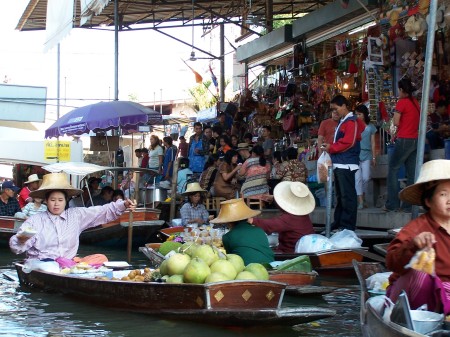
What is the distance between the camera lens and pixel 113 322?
704cm

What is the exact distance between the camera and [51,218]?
27.0 ft

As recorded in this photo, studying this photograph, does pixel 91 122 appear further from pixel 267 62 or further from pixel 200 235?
pixel 200 235

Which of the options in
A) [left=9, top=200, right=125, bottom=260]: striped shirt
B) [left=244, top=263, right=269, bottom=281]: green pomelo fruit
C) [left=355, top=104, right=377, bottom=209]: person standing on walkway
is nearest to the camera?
[left=244, top=263, right=269, bottom=281]: green pomelo fruit

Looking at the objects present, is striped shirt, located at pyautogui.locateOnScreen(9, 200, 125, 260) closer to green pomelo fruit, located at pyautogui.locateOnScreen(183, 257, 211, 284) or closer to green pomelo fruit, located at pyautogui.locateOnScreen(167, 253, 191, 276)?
green pomelo fruit, located at pyautogui.locateOnScreen(167, 253, 191, 276)

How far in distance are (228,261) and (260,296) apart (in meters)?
0.48

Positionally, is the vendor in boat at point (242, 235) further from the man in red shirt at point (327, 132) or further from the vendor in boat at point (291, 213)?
the man in red shirt at point (327, 132)

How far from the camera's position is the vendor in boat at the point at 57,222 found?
8133 mm

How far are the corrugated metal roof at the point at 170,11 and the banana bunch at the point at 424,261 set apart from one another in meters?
14.3

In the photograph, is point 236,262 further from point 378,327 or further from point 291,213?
point 378,327

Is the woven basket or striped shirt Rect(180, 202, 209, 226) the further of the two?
striped shirt Rect(180, 202, 209, 226)

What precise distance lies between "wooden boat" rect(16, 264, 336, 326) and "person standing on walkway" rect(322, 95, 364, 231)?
389cm

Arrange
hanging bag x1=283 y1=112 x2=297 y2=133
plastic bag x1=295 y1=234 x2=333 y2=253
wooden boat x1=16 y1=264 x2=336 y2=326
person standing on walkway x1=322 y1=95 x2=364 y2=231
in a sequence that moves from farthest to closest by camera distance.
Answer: hanging bag x1=283 y1=112 x2=297 y2=133 → person standing on walkway x1=322 y1=95 x2=364 y2=231 → plastic bag x1=295 y1=234 x2=333 y2=253 → wooden boat x1=16 y1=264 x2=336 y2=326

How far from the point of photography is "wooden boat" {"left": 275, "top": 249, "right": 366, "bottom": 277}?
908 centimetres

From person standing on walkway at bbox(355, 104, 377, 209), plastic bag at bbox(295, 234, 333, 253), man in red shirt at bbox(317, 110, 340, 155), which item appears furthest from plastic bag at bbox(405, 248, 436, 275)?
person standing on walkway at bbox(355, 104, 377, 209)
